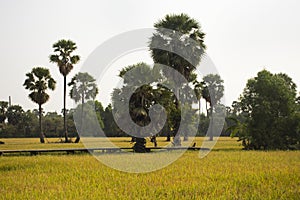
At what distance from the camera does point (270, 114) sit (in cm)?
3033

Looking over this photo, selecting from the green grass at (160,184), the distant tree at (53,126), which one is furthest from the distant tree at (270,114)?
the distant tree at (53,126)

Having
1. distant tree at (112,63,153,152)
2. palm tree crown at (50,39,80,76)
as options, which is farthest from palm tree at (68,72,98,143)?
distant tree at (112,63,153,152)

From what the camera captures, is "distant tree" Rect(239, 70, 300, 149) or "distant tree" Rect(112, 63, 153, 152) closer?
"distant tree" Rect(112, 63, 153, 152)

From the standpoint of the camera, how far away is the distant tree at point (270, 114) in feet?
97.8

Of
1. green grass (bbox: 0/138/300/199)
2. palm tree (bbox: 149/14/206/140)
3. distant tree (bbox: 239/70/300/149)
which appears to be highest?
palm tree (bbox: 149/14/206/140)

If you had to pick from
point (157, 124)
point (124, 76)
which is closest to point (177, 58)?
point (124, 76)

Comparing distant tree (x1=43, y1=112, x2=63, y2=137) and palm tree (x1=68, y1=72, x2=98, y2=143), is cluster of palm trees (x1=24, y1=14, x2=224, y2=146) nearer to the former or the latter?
palm tree (x1=68, y1=72, x2=98, y2=143)

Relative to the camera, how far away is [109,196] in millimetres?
10211

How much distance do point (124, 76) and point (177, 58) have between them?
482cm

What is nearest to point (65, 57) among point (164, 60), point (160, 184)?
point (164, 60)

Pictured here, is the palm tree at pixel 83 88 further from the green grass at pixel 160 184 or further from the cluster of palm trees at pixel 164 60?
the green grass at pixel 160 184

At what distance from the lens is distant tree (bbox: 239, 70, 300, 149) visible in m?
29.8

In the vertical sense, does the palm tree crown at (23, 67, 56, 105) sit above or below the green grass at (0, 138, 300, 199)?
above

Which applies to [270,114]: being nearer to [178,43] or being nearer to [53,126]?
[178,43]
